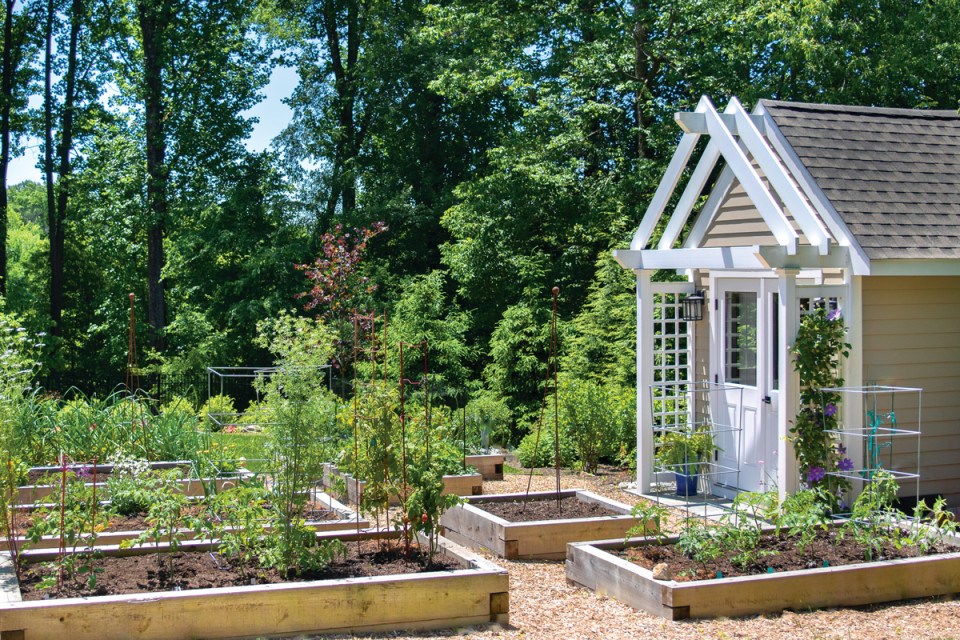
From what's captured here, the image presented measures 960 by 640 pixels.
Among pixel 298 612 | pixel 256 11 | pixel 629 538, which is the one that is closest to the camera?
pixel 298 612

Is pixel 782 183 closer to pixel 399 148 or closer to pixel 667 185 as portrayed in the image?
pixel 667 185

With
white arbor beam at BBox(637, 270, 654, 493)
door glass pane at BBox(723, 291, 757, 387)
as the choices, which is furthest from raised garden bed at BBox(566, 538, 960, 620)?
white arbor beam at BBox(637, 270, 654, 493)

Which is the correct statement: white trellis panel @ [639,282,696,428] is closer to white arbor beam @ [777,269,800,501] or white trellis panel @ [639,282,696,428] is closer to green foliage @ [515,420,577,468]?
green foliage @ [515,420,577,468]

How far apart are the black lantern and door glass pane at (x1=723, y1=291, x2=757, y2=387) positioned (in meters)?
0.32

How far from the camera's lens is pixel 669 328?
1337 centimetres

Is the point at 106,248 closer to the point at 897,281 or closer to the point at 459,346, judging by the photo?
the point at 459,346

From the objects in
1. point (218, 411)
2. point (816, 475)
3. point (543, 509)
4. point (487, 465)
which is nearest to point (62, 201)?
point (218, 411)

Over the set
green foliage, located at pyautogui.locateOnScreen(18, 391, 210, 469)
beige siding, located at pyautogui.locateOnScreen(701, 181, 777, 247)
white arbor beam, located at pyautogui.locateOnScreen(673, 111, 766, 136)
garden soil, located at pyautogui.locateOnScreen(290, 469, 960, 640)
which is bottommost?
garden soil, located at pyautogui.locateOnScreen(290, 469, 960, 640)

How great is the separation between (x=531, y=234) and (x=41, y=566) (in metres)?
13.3

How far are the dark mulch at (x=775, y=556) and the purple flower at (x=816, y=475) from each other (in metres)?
1.27

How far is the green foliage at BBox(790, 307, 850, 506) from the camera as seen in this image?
8016 mm

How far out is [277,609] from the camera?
517 cm

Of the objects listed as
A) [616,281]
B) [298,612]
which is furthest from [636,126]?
[298,612]

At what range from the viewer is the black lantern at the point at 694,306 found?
10070mm
